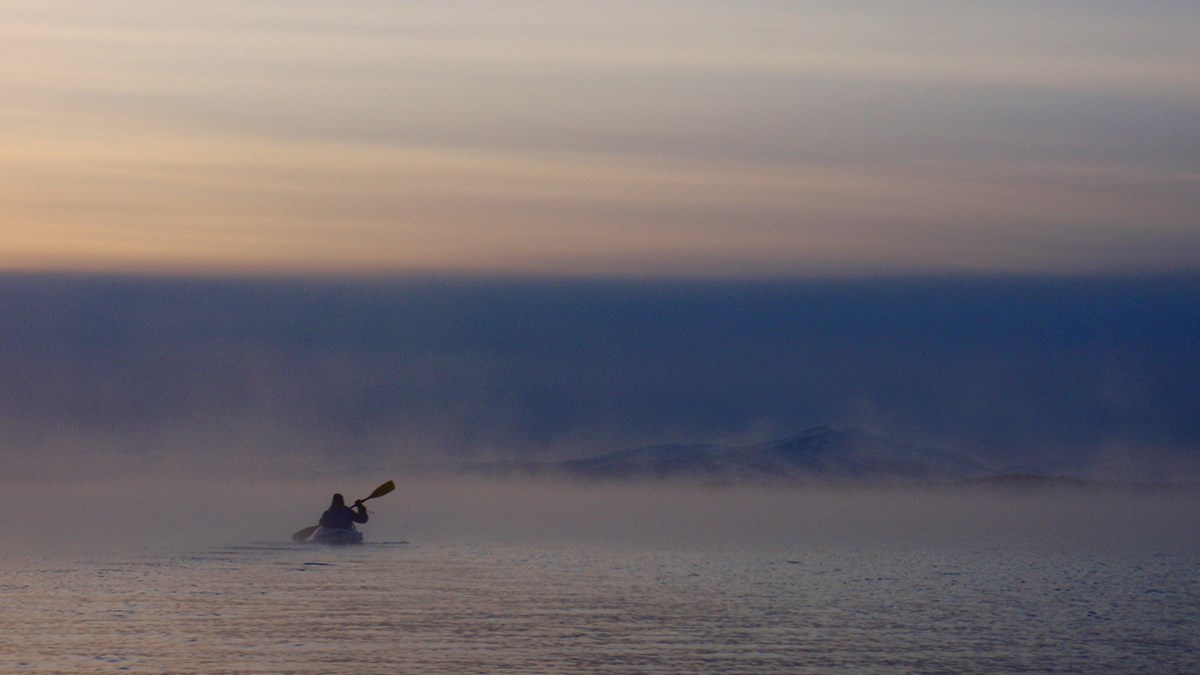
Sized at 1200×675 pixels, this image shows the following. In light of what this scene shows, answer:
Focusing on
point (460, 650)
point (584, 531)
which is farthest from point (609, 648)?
point (584, 531)

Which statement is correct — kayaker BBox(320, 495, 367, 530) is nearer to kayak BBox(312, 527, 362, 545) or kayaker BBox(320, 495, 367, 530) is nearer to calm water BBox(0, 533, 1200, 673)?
kayak BBox(312, 527, 362, 545)

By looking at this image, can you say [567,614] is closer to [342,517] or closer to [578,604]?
[578,604]

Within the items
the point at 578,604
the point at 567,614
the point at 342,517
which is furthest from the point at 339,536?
the point at 567,614

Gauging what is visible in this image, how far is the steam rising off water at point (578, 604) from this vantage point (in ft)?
122

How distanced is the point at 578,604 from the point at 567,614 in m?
3.02

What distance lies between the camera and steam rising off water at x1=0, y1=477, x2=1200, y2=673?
122ft

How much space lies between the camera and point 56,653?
1415 inches

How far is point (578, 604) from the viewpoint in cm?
4834

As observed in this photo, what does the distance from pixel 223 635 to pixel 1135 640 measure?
24137mm

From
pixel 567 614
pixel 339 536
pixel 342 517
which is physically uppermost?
pixel 342 517

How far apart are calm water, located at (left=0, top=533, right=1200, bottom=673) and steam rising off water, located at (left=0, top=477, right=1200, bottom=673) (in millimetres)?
125

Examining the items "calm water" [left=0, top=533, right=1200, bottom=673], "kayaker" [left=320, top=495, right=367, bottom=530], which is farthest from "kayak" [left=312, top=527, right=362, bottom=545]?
"calm water" [left=0, top=533, right=1200, bottom=673]

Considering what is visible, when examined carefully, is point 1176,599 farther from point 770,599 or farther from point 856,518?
point 856,518

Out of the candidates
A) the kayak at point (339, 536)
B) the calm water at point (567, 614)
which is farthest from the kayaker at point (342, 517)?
the calm water at point (567, 614)
